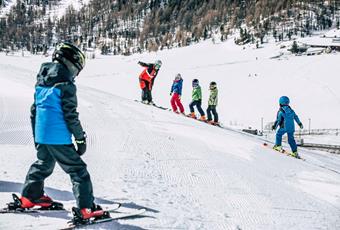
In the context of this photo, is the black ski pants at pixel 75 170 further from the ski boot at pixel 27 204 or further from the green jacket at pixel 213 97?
the green jacket at pixel 213 97

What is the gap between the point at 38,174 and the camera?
461cm

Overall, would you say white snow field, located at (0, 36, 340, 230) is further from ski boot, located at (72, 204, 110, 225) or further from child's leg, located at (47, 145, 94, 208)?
child's leg, located at (47, 145, 94, 208)

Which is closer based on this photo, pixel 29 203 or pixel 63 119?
pixel 63 119

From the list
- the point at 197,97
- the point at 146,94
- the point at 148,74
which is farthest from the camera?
the point at 146,94

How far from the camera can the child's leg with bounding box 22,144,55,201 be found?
15.0ft

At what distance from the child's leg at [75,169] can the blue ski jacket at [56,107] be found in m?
0.08

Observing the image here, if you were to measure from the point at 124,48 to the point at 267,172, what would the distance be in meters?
187

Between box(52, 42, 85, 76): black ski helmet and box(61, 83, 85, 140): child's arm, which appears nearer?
box(61, 83, 85, 140): child's arm

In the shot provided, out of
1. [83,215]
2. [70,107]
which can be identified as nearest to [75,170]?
[83,215]

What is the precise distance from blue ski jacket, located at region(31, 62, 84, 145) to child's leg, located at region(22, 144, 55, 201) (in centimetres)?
21

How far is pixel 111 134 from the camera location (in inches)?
368

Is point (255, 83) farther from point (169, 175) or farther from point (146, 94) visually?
point (169, 175)

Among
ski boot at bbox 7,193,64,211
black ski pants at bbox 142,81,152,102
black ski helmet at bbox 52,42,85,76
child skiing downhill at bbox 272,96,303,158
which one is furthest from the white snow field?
black ski pants at bbox 142,81,152,102

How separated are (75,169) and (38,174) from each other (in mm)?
533
